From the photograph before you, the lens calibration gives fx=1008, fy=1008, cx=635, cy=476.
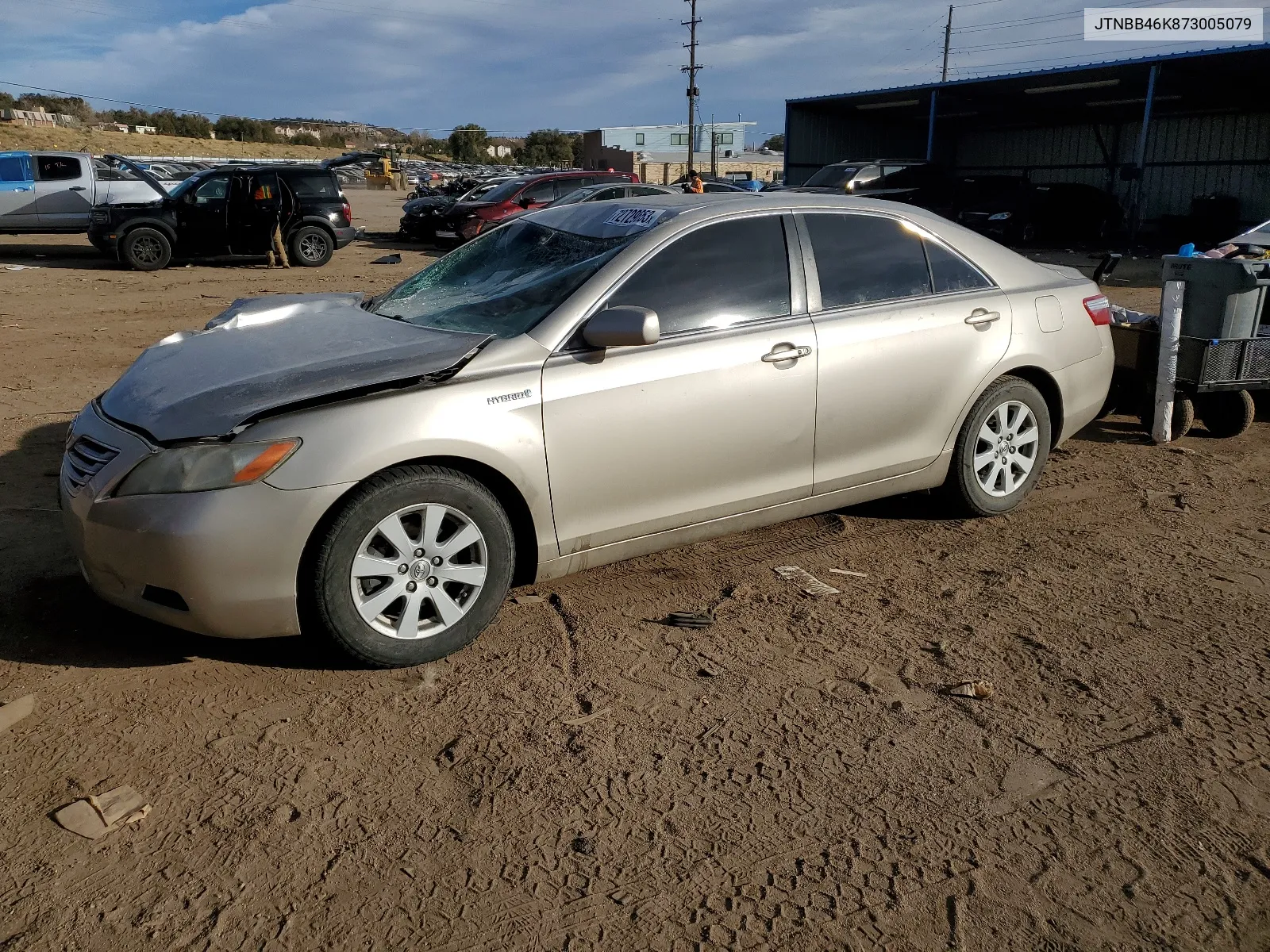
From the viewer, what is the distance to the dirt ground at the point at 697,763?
2416mm

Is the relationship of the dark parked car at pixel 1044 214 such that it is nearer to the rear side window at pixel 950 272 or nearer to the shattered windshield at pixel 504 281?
the rear side window at pixel 950 272

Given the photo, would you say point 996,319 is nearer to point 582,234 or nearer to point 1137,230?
point 582,234

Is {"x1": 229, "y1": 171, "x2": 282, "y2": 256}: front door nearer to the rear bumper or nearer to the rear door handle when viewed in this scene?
the rear bumper

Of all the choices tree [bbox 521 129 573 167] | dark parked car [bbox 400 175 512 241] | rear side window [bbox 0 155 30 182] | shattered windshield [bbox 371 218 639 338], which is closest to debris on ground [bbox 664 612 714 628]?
shattered windshield [bbox 371 218 639 338]

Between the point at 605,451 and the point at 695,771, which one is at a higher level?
the point at 605,451

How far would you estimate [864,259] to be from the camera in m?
4.60

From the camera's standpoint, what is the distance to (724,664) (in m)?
3.62

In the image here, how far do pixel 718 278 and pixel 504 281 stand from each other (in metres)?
0.94

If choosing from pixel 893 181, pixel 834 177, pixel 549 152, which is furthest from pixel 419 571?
pixel 549 152

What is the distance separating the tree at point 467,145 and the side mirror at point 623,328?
8886 cm

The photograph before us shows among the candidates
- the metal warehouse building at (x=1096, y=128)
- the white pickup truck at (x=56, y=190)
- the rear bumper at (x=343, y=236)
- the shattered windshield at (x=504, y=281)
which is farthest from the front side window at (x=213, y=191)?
the metal warehouse building at (x=1096, y=128)

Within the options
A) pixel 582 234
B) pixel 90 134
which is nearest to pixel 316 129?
pixel 90 134

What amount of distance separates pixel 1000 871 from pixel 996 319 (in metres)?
2.97

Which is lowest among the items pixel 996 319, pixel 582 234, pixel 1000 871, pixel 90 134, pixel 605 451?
pixel 1000 871
